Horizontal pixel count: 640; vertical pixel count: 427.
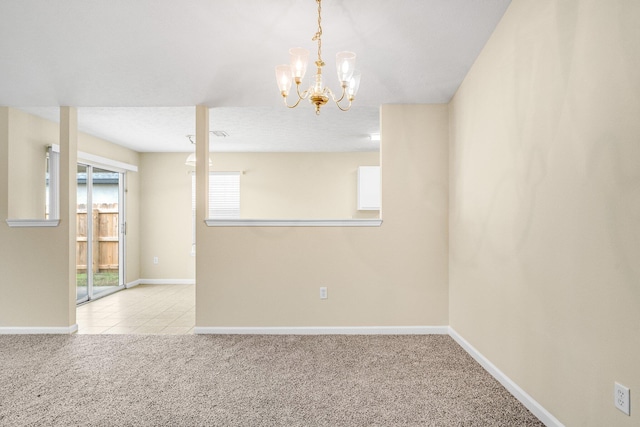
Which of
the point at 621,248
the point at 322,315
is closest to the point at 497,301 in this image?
the point at 621,248

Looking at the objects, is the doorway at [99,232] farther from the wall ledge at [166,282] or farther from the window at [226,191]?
the window at [226,191]

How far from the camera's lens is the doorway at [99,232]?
5026 mm

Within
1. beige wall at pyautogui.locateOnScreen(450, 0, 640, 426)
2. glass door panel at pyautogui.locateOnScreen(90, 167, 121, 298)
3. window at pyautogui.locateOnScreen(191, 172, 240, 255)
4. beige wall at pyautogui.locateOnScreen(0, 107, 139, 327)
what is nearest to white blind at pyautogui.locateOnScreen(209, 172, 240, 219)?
window at pyautogui.locateOnScreen(191, 172, 240, 255)

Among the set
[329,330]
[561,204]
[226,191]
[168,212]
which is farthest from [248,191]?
[561,204]

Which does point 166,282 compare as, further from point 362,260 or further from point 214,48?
point 214,48

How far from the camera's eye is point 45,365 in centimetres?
280

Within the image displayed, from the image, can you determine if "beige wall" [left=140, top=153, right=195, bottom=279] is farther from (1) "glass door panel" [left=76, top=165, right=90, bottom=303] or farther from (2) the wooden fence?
(1) "glass door panel" [left=76, top=165, right=90, bottom=303]

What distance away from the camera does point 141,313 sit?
14.3ft

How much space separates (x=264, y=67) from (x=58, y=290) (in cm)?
304

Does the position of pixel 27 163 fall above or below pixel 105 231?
above

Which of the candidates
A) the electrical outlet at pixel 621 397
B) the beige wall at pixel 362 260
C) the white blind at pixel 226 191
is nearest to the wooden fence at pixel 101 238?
the white blind at pixel 226 191

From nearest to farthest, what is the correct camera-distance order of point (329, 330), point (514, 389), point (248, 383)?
point (514, 389)
point (248, 383)
point (329, 330)

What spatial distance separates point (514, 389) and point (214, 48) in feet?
11.0

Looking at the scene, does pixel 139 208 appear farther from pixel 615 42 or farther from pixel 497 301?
pixel 615 42
